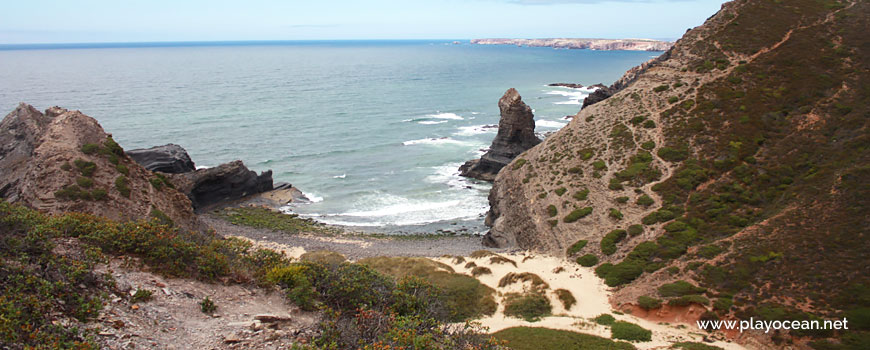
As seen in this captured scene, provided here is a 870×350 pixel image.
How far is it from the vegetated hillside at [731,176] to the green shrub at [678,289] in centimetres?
11

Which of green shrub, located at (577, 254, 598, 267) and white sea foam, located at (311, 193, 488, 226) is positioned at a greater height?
green shrub, located at (577, 254, 598, 267)

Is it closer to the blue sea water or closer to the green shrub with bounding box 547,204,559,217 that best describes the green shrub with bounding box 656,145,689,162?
the green shrub with bounding box 547,204,559,217

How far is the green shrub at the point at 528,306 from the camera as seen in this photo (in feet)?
76.3

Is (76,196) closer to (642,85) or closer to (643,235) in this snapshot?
(643,235)

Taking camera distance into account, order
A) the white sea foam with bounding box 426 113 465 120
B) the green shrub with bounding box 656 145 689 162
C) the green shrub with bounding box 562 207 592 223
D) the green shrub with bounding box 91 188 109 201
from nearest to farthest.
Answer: the green shrub with bounding box 91 188 109 201
the green shrub with bounding box 562 207 592 223
the green shrub with bounding box 656 145 689 162
the white sea foam with bounding box 426 113 465 120

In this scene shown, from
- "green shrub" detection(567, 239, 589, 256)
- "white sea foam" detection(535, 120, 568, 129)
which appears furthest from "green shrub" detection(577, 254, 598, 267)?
"white sea foam" detection(535, 120, 568, 129)

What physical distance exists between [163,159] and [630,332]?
47.5m

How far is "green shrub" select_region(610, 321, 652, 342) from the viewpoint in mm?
19734

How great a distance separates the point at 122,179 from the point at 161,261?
668 inches

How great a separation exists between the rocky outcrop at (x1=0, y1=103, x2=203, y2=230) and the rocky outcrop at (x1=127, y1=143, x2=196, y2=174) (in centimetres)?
1373

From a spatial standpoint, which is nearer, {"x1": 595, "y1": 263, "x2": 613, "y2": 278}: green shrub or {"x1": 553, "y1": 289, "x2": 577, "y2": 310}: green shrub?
{"x1": 553, "y1": 289, "x2": 577, "y2": 310}: green shrub

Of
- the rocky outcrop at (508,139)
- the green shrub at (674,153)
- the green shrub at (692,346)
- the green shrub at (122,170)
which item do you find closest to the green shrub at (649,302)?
the green shrub at (692,346)

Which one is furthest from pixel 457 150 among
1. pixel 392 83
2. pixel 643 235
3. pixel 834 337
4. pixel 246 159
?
pixel 392 83

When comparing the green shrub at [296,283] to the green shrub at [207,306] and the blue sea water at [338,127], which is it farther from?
the blue sea water at [338,127]
